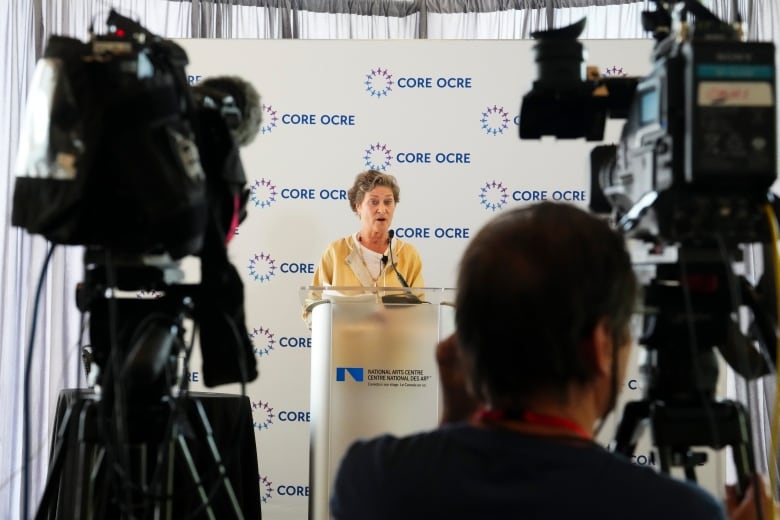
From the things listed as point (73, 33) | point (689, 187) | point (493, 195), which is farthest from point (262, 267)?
point (689, 187)

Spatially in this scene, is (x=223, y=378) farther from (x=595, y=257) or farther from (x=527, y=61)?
(x=527, y=61)

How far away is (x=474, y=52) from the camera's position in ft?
15.1

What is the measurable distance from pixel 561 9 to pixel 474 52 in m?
1.14

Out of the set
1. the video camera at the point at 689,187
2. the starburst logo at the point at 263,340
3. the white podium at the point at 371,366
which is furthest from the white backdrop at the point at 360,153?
the video camera at the point at 689,187

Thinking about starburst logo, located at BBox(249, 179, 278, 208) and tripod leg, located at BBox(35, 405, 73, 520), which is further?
starburst logo, located at BBox(249, 179, 278, 208)

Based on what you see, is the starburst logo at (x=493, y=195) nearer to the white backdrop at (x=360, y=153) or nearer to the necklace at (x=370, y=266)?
the white backdrop at (x=360, y=153)

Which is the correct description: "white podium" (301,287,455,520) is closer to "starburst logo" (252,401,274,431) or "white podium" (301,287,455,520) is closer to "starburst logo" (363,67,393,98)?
"starburst logo" (252,401,274,431)

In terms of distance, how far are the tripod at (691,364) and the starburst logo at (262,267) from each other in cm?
343

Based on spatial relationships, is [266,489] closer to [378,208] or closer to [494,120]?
[378,208]

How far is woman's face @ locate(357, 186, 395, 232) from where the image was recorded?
13.8 ft

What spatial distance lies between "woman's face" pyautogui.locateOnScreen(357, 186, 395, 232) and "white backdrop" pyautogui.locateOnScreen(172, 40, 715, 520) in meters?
0.38

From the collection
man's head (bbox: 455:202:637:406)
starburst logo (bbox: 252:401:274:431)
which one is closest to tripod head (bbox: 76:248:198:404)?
man's head (bbox: 455:202:637:406)

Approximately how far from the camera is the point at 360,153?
4641 mm

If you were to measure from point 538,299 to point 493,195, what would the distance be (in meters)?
3.72
